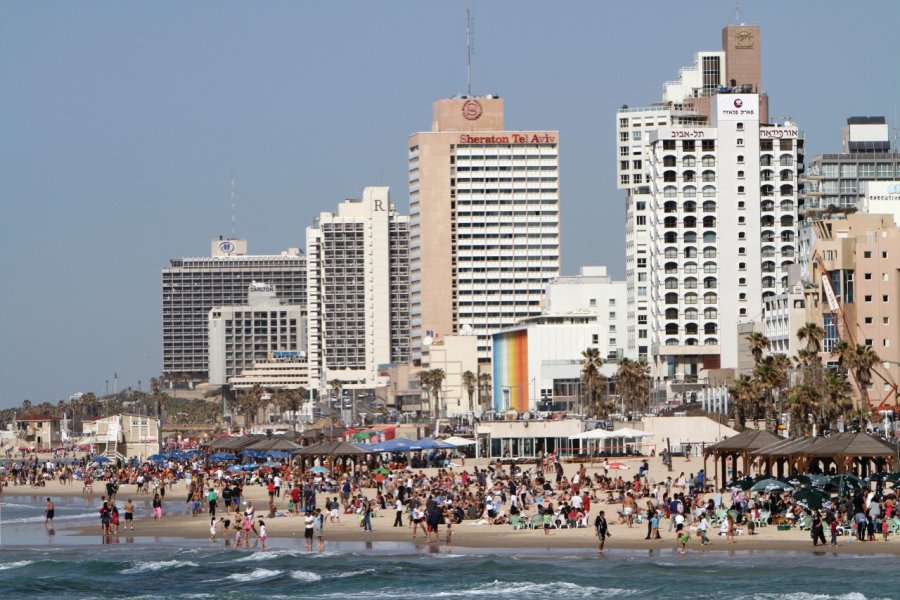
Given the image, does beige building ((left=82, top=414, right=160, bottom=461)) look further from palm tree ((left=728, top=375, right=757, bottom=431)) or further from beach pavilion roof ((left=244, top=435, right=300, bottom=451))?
palm tree ((left=728, top=375, right=757, bottom=431))

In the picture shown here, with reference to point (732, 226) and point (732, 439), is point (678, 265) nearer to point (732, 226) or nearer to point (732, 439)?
point (732, 226)

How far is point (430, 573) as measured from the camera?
4909cm

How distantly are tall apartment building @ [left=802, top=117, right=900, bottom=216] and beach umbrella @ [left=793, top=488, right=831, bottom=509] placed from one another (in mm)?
136516

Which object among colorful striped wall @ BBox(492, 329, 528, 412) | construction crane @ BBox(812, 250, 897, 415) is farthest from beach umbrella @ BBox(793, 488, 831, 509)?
colorful striped wall @ BBox(492, 329, 528, 412)

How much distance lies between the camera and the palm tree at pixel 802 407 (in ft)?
303

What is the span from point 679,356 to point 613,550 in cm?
A: 11582

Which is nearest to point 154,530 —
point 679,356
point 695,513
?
point 695,513

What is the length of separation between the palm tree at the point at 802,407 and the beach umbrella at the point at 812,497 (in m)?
41.8

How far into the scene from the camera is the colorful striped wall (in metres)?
191

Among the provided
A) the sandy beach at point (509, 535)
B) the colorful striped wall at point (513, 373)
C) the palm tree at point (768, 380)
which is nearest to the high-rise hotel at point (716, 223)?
the colorful striped wall at point (513, 373)

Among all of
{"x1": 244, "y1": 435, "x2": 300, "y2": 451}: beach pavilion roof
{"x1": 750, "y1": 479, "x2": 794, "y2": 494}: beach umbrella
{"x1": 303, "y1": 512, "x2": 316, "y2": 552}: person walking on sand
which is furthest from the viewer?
{"x1": 244, "y1": 435, "x2": 300, "y2": 451}: beach pavilion roof

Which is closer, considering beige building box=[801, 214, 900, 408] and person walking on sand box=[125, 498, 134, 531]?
person walking on sand box=[125, 498, 134, 531]

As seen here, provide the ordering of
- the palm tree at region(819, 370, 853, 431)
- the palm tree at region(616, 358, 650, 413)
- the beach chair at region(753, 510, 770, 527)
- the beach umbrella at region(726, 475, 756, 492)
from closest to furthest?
the beach chair at region(753, 510, 770, 527), the beach umbrella at region(726, 475, 756, 492), the palm tree at region(819, 370, 853, 431), the palm tree at region(616, 358, 650, 413)

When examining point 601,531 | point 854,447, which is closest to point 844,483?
point 854,447
